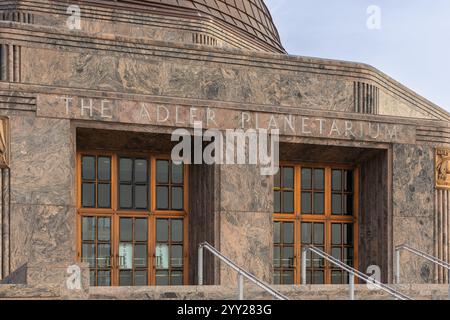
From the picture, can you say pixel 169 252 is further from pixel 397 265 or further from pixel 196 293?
pixel 397 265

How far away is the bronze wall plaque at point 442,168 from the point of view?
12.5 meters

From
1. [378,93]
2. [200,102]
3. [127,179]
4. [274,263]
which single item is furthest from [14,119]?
[378,93]

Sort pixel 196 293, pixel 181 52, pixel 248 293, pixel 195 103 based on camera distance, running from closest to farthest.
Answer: pixel 196 293 < pixel 248 293 < pixel 195 103 < pixel 181 52

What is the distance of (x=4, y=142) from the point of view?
33.2 ft

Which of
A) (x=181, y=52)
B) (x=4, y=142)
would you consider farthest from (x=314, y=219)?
(x=4, y=142)

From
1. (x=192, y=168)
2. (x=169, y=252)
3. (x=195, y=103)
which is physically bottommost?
(x=169, y=252)

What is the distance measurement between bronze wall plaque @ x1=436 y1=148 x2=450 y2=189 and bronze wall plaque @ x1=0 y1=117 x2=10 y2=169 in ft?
22.7

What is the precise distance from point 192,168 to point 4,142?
116 inches

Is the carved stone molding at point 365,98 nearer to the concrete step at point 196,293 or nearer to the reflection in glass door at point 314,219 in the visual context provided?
the reflection in glass door at point 314,219

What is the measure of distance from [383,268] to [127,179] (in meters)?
4.41

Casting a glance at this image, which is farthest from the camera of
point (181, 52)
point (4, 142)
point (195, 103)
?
point (181, 52)

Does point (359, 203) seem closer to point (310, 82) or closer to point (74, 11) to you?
point (310, 82)

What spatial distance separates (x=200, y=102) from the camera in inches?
440

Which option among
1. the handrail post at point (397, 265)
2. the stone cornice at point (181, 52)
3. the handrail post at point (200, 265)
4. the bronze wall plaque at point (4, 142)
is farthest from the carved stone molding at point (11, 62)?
the handrail post at point (397, 265)
